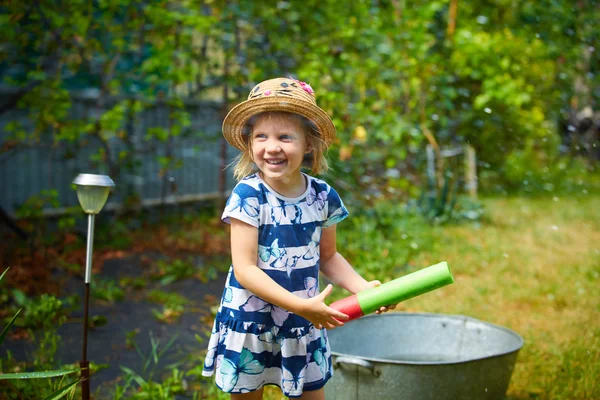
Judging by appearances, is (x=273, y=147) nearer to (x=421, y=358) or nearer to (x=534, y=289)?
(x=421, y=358)

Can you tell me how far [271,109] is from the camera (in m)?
1.61

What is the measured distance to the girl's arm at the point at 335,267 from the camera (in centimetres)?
177

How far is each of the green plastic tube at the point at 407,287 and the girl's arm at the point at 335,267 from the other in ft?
0.81

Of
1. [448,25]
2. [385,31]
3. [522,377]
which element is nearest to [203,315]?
[522,377]

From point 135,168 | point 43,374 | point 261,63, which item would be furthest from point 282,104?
point 135,168

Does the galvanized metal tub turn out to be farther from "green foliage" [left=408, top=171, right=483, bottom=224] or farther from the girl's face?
"green foliage" [left=408, top=171, right=483, bottom=224]

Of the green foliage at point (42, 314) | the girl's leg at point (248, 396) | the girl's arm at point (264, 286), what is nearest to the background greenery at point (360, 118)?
the green foliage at point (42, 314)

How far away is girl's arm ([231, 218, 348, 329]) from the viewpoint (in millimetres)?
1489

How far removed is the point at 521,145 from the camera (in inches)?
310

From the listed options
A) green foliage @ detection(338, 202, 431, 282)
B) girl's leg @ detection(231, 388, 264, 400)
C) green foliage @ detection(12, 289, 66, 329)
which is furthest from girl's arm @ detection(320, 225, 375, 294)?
green foliage @ detection(338, 202, 431, 282)

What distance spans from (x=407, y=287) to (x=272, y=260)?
355 mm

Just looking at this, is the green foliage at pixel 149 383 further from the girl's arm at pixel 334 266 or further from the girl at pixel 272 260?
the girl's arm at pixel 334 266

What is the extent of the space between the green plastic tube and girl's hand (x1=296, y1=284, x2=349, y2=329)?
65mm

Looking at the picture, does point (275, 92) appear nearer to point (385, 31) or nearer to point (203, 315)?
point (203, 315)
